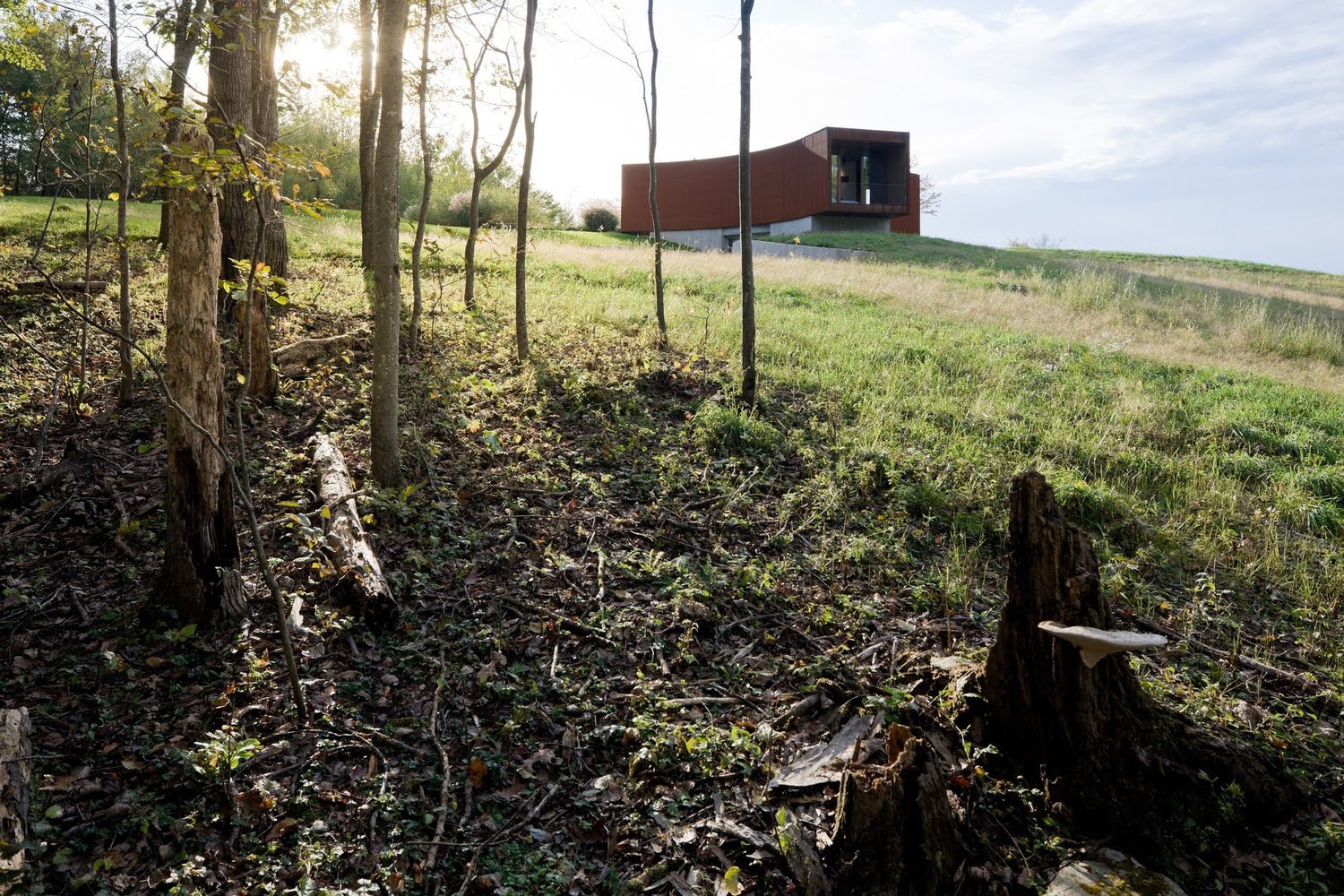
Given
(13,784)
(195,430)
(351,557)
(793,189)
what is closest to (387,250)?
(195,430)

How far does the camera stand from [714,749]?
387cm

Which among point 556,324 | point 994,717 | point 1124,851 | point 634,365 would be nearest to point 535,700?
point 994,717

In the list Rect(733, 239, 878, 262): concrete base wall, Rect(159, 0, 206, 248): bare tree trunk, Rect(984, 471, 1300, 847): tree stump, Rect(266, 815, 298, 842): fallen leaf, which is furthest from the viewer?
Rect(733, 239, 878, 262): concrete base wall

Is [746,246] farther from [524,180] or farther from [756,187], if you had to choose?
[756,187]

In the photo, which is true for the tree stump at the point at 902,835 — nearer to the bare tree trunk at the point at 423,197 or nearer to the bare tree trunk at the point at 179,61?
the bare tree trunk at the point at 179,61

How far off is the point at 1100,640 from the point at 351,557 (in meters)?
4.25

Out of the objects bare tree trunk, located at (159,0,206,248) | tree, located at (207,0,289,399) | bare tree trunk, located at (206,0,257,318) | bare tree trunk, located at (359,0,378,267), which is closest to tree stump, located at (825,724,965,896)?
tree, located at (207,0,289,399)

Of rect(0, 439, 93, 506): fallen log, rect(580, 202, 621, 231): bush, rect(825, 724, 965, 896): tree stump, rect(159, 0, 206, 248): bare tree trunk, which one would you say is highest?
rect(580, 202, 621, 231): bush

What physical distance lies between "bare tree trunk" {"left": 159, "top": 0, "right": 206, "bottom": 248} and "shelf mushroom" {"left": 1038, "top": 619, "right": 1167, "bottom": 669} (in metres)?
4.45

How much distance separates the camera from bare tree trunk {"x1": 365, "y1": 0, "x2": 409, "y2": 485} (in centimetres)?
576

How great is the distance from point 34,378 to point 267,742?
6076mm

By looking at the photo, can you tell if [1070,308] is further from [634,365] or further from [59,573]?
[59,573]

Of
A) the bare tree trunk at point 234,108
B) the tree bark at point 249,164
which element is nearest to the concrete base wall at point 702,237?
the tree bark at point 249,164

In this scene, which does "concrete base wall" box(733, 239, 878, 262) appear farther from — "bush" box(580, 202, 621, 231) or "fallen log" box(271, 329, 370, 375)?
"fallen log" box(271, 329, 370, 375)
